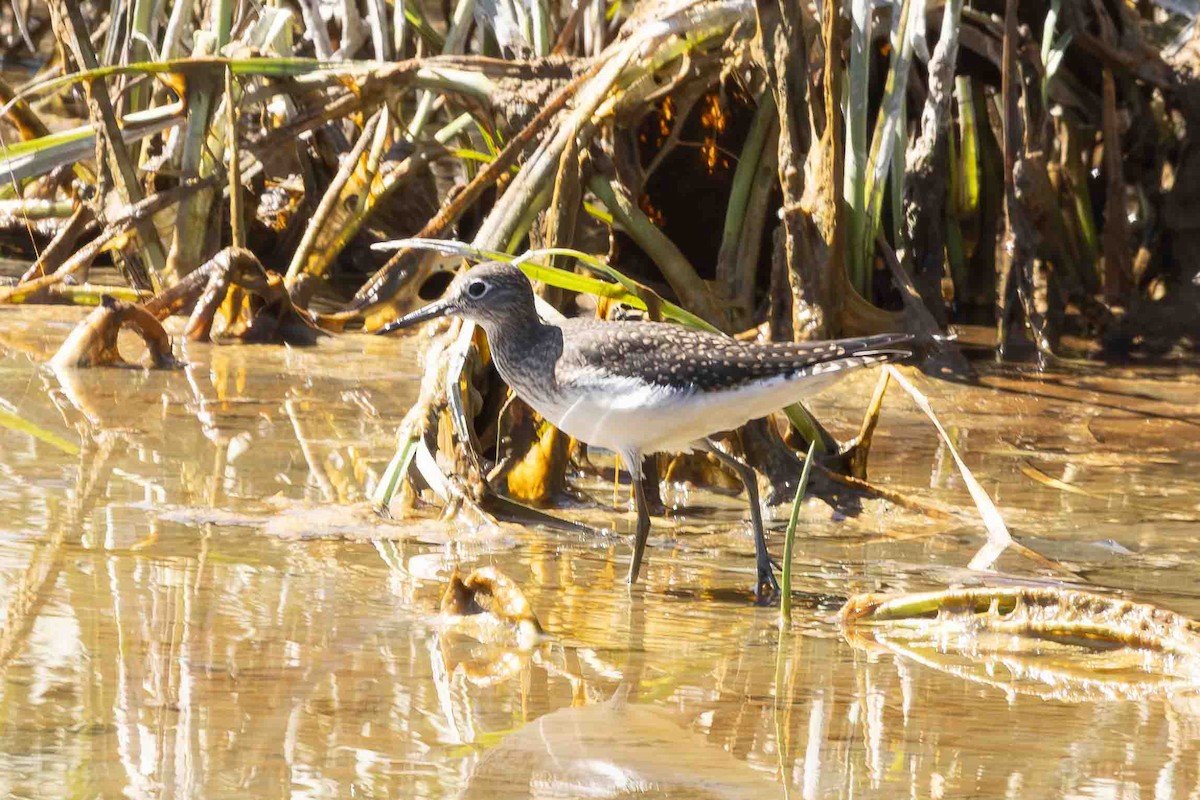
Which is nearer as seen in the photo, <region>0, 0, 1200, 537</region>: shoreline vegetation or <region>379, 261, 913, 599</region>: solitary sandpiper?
<region>379, 261, 913, 599</region>: solitary sandpiper

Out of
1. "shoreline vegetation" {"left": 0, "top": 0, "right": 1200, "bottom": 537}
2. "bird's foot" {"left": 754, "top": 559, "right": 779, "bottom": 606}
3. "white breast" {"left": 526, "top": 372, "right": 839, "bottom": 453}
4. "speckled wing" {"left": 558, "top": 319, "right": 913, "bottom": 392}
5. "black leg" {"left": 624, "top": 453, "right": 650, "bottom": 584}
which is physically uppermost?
"shoreline vegetation" {"left": 0, "top": 0, "right": 1200, "bottom": 537}

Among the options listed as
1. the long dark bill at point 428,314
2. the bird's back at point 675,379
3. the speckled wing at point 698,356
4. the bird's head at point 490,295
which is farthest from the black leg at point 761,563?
the long dark bill at point 428,314

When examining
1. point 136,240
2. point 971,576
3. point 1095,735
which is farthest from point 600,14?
point 1095,735

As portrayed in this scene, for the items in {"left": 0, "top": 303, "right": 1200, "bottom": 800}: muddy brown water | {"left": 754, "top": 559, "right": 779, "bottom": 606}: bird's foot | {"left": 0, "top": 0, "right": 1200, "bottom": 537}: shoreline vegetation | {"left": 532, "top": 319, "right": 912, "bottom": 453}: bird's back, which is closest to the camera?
{"left": 0, "top": 303, "right": 1200, "bottom": 800}: muddy brown water

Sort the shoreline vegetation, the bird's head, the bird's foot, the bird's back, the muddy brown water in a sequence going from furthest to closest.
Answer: the shoreline vegetation, the bird's head, the bird's back, the bird's foot, the muddy brown water

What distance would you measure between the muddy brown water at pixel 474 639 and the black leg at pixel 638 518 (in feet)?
0.17

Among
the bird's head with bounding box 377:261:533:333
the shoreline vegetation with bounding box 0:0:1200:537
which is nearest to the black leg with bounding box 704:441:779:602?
the shoreline vegetation with bounding box 0:0:1200:537

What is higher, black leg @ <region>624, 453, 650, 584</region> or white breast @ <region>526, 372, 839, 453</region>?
white breast @ <region>526, 372, 839, 453</region>

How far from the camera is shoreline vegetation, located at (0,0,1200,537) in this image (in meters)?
4.70

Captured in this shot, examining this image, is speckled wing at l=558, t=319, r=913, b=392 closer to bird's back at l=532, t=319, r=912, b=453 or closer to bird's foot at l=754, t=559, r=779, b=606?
bird's back at l=532, t=319, r=912, b=453

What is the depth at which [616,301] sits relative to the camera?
176 inches

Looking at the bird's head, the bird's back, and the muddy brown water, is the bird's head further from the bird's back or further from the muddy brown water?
the muddy brown water

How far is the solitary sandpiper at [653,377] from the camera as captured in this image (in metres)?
3.65

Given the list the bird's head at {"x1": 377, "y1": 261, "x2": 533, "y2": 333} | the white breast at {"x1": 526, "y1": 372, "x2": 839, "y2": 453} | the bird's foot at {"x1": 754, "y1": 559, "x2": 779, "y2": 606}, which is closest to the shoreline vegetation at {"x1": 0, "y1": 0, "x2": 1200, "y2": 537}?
the bird's head at {"x1": 377, "y1": 261, "x2": 533, "y2": 333}
